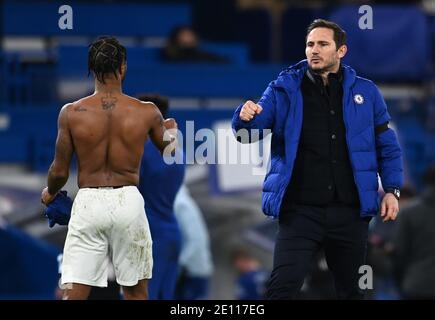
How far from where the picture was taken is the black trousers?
646 centimetres

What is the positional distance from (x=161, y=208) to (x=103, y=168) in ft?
5.48

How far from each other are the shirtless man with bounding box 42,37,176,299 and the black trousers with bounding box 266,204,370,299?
80 centimetres

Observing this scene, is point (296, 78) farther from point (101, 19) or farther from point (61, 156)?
point (101, 19)

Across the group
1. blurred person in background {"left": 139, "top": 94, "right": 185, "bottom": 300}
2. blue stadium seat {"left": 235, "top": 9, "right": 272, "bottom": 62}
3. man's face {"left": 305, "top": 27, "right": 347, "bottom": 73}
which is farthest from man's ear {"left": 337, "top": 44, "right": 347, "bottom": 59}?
blue stadium seat {"left": 235, "top": 9, "right": 272, "bottom": 62}

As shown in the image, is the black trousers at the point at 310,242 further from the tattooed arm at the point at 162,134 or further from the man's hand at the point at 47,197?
the man's hand at the point at 47,197

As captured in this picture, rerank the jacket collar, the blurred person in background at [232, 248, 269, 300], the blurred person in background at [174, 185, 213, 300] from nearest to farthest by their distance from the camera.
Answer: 1. the jacket collar
2. the blurred person in background at [174, 185, 213, 300]
3. the blurred person in background at [232, 248, 269, 300]

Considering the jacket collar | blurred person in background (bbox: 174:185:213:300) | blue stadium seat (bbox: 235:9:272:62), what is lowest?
blurred person in background (bbox: 174:185:213:300)

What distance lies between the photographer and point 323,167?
650 centimetres

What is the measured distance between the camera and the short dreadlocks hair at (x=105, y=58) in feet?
20.2

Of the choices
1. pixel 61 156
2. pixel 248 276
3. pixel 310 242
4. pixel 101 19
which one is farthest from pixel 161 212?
pixel 101 19

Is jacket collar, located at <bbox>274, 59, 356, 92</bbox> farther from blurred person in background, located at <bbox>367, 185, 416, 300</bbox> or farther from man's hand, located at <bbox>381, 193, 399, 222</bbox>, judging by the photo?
blurred person in background, located at <bbox>367, 185, 416, 300</bbox>

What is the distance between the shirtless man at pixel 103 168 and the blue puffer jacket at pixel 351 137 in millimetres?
682

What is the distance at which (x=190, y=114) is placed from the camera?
13.4 meters
